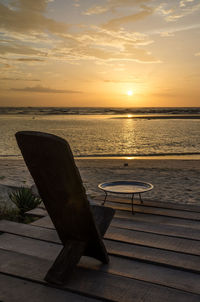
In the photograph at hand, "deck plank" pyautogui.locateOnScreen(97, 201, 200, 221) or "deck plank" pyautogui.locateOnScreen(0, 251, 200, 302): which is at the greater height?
"deck plank" pyautogui.locateOnScreen(0, 251, 200, 302)

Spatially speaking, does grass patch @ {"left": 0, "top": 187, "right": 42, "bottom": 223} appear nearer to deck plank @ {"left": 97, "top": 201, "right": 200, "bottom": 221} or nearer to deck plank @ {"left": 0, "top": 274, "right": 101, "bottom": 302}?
deck plank @ {"left": 97, "top": 201, "right": 200, "bottom": 221}

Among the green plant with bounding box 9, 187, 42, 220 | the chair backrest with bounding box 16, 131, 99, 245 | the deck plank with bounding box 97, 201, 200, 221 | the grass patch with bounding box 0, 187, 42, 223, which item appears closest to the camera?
the chair backrest with bounding box 16, 131, 99, 245

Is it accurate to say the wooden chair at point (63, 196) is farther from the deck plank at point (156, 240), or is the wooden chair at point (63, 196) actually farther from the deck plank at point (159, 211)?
the deck plank at point (159, 211)

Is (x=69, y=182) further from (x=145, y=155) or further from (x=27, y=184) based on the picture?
(x=145, y=155)

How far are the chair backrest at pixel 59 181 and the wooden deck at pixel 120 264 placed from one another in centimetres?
48

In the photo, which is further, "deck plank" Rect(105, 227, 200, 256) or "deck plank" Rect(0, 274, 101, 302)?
"deck plank" Rect(105, 227, 200, 256)

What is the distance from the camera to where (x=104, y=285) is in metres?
2.69

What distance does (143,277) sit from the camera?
2.81 m

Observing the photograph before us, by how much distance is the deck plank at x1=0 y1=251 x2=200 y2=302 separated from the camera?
251 cm

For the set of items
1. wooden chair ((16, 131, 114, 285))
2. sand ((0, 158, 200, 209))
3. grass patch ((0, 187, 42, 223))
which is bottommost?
sand ((0, 158, 200, 209))

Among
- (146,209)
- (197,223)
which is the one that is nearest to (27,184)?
(146,209)

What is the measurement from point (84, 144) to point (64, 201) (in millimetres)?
20060

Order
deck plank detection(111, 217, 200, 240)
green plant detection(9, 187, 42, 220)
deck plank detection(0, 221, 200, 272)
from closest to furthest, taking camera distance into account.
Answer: deck plank detection(0, 221, 200, 272) → deck plank detection(111, 217, 200, 240) → green plant detection(9, 187, 42, 220)

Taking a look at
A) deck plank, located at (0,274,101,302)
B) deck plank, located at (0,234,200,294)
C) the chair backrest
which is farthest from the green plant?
the chair backrest
